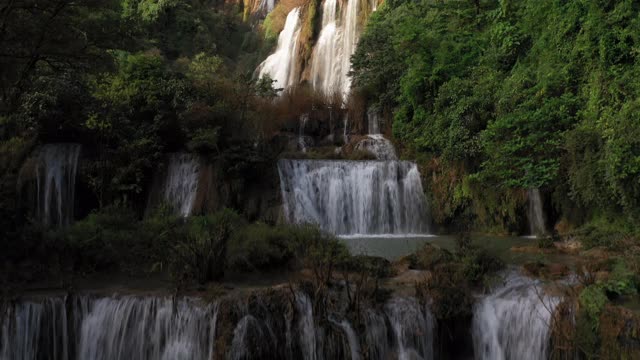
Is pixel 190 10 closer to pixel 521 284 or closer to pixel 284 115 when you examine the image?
pixel 284 115

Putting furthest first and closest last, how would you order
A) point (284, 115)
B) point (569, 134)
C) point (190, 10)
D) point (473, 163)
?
1. point (190, 10)
2. point (284, 115)
3. point (473, 163)
4. point (569, 134)

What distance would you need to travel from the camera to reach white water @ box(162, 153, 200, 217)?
1712cm

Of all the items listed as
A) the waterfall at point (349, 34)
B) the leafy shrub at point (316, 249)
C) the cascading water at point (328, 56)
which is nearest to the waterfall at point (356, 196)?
the leafy shrub at point (316, 249)

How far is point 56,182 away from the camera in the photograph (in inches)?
651

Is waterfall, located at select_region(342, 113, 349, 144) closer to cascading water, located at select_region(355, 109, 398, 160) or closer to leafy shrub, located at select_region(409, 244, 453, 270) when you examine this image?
cascading water, located at select_region(355, 109, 398, 160)

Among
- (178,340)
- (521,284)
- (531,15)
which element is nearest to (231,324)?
(178,340)

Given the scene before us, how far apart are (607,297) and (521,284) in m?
1.65

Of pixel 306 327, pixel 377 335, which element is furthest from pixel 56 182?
pixel 377 335

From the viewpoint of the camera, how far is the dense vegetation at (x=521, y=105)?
43.3ft

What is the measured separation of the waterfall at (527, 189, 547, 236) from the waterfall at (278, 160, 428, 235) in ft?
11.4

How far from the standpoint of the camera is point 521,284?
959cm

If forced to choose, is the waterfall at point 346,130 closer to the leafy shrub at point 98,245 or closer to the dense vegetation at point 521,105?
the dense vegetation at point 521,105

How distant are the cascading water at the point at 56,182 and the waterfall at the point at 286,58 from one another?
1672 cm

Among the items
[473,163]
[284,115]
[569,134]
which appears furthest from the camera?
[284,115]
